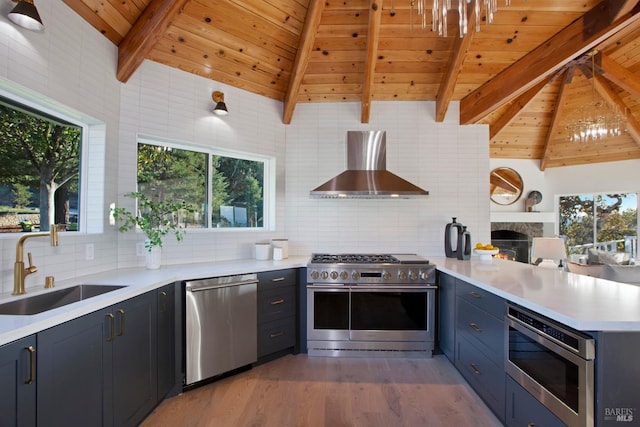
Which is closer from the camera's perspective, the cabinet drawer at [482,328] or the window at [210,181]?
the cabinet drawer at [482,328]

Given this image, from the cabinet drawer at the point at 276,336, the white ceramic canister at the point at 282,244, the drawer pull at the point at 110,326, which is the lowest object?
the cabinet drawer at the point at 276,336

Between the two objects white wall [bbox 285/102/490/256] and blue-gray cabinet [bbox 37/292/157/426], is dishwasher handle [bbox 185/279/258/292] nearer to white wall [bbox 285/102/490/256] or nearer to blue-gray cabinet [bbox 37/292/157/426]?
blue-gray cabinet [bbox 37/292/157/426]

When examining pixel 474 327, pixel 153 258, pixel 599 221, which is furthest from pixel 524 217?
pixel 153 258

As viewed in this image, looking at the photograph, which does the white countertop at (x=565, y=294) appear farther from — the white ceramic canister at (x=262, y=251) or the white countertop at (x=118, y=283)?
the white ceramic canister at (x=262, y=251)

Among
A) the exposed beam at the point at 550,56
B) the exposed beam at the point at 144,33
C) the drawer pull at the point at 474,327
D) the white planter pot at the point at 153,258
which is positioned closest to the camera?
the drawer pull at the point at 474,327

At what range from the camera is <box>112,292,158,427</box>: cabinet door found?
5.88ft

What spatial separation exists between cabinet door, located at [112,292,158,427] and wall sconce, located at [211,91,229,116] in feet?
6.16

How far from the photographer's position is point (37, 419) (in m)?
1.26

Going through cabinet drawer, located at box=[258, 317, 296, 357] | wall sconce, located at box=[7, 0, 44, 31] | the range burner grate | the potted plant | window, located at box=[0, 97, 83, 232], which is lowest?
cabinet drawer, located at box=[258, 317, 296, 357]

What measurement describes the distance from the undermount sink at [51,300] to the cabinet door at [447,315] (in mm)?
2530

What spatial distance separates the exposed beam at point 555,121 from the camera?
4810 millimetres

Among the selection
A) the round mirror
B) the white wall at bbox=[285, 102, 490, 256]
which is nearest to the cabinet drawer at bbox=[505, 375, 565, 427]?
the white wall at bbox=[285, 102, 490, 256]

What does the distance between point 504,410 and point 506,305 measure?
2.06 ft

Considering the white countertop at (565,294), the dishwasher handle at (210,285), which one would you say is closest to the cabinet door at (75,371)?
the dishwasher handle at (210,285)
